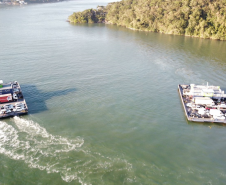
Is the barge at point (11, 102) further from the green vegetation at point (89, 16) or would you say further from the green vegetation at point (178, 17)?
the green vegetation at point (89, 16)

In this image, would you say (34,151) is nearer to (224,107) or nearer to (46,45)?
(224,107)

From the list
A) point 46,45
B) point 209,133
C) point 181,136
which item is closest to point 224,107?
point 209,133

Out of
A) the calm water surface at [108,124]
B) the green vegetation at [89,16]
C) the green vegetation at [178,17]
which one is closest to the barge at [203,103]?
the calm water surface at [108,124]

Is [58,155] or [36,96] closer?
[58,155]

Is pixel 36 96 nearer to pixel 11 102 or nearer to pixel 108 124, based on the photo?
pixel 11 102

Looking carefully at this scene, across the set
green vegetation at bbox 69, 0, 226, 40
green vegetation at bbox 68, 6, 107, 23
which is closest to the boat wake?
green vegetation at bbox 69, 0, 226, 40

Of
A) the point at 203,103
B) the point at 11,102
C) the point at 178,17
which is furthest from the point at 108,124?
the point at 178,17
